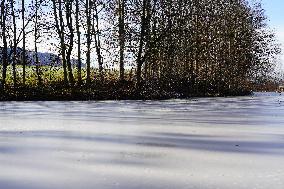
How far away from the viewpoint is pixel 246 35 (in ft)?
79.8

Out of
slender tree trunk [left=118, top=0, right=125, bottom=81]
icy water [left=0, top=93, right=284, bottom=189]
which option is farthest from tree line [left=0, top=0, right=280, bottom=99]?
icy water [left=0, top=93, right=284, bottom=189]

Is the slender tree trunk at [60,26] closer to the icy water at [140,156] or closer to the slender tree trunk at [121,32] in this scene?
the slender tree trunk at [121,32]

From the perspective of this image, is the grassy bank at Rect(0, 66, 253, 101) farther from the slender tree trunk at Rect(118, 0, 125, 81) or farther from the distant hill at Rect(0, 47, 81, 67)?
the slender tree trunk at Rect(118, 0, 125, 81)

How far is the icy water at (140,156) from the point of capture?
291cm

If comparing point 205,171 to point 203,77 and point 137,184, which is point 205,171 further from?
point 203,77

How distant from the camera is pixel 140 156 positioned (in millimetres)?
3842

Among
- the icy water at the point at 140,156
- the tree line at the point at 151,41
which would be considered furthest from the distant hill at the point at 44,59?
the icy water at the point at 140,156

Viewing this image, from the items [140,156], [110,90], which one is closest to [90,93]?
[110,90]

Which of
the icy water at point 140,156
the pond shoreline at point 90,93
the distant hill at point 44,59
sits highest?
the distant hill at point 44,59

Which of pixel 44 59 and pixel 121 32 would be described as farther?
pixel 44 59

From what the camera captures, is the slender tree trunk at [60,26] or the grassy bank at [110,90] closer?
the grassy bank at [110,90]

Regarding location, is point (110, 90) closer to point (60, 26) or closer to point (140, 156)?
point (60, 26)

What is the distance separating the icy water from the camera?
9.54 ft

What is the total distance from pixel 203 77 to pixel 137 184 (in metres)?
19.7
